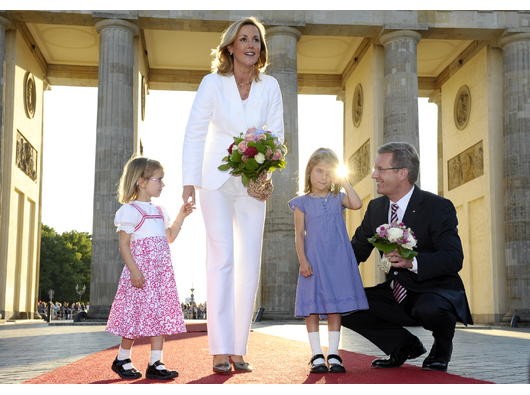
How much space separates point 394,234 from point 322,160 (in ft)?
3.70

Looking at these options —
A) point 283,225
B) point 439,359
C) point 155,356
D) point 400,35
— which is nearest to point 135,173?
point 155,356

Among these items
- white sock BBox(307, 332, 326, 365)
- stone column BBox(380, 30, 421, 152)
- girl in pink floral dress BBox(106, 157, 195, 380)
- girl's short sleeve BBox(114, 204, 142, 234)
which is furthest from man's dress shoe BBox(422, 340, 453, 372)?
stone column BBox(380, 30, 421, 152)

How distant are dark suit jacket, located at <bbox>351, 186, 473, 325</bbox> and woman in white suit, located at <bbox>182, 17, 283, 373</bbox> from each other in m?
1.26

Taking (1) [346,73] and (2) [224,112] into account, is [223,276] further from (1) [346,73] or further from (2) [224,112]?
(1) [346,73]

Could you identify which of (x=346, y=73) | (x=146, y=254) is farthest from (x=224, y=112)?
(x=346, y=73)

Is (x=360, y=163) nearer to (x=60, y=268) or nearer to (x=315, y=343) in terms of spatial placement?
(x=315, y=343)

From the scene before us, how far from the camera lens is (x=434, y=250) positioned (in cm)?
685

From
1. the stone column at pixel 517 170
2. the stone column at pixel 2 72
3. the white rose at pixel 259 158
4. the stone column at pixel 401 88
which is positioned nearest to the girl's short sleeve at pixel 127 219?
Result: the white rose at pixel 259 158

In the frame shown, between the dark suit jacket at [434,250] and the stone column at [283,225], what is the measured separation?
19.3 meters

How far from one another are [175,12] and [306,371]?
22.6 metres

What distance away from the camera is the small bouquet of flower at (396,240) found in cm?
632

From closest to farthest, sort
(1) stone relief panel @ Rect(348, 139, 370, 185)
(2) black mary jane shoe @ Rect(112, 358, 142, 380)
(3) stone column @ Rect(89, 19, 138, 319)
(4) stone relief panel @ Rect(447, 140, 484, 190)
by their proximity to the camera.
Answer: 1. (2) black mary jane shoe @ Rect(112, 358, 142, 380)
2. (3) stone column @ Rect(89, 19, 138, 319)
3. (4) stone relief panel @ Rect(447, 140, 484, 190)
4. (1) stone relief panel @ Rect(348, 139, 370, 185)

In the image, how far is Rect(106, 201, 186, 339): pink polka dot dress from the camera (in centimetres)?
647

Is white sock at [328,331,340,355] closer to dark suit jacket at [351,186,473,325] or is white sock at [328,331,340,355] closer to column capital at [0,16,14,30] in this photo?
dark suit jacket at [351,186,473,325]
